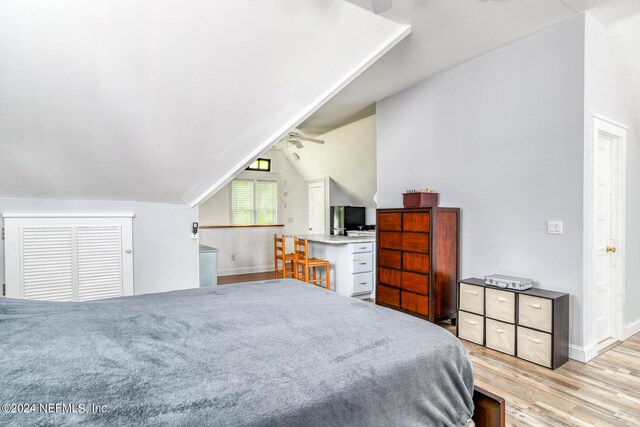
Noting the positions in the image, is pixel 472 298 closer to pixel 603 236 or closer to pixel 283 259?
pixel 603 236

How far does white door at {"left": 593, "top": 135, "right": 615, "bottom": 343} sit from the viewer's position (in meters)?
2.77

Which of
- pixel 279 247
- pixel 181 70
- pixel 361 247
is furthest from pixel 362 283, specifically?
pixel 181 70

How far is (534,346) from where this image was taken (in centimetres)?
257

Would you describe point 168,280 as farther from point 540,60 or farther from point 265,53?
point 540,60

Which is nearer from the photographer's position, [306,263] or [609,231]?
[609,231]

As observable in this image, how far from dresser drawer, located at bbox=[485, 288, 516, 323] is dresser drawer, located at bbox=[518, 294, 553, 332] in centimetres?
6

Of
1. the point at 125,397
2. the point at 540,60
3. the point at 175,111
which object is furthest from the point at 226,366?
the point at 540,60

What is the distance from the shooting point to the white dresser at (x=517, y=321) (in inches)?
98.1

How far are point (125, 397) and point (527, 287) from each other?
9.44ft

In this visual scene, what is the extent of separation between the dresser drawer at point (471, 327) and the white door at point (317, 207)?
13.3ft

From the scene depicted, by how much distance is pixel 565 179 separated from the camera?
2664mm

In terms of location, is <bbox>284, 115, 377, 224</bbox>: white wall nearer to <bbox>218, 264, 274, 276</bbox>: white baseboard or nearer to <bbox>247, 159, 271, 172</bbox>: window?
<bbox>247, 159, 271, 172</bbox>: window

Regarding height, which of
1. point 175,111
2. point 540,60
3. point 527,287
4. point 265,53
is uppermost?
point 540,60

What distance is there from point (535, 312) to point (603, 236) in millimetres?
987
